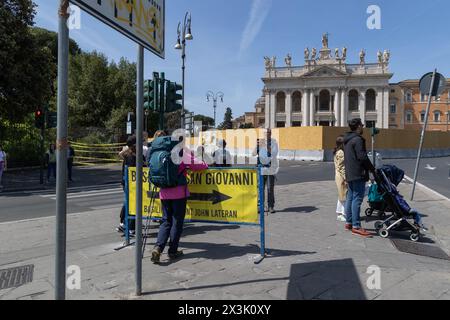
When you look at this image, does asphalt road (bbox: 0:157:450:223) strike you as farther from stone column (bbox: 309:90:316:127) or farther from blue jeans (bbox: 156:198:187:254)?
stone column (bbox: 309:90:316:127)

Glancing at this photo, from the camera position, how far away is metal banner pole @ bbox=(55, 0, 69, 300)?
7.44 feet

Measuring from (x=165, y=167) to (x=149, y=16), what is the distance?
1.84 metres

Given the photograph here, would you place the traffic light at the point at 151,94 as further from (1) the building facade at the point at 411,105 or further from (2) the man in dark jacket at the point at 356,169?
(1) the building facade at the point at 411,105

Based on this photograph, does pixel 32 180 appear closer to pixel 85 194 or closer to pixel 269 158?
pixel 85 194

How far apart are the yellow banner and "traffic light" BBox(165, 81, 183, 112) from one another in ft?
5.84

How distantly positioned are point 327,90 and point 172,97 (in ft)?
272

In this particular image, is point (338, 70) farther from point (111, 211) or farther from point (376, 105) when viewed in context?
point (111, 211)

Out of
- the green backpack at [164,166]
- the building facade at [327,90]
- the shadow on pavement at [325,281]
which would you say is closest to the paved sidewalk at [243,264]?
the shadow on pavement at [325,281]

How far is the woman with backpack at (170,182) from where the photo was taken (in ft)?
15.0

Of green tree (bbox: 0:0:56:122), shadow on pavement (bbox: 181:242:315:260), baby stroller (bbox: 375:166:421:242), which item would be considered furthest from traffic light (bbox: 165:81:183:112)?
green tree (bbox: 0:0:56:122)

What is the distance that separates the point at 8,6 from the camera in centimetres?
1711

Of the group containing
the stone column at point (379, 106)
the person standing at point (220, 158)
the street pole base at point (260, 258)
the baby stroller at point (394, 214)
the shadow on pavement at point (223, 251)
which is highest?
the stone column at point (379, 106)

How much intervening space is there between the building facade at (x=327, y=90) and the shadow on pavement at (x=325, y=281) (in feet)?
259

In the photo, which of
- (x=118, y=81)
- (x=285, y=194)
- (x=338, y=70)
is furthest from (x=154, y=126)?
(x=338, y=70)
